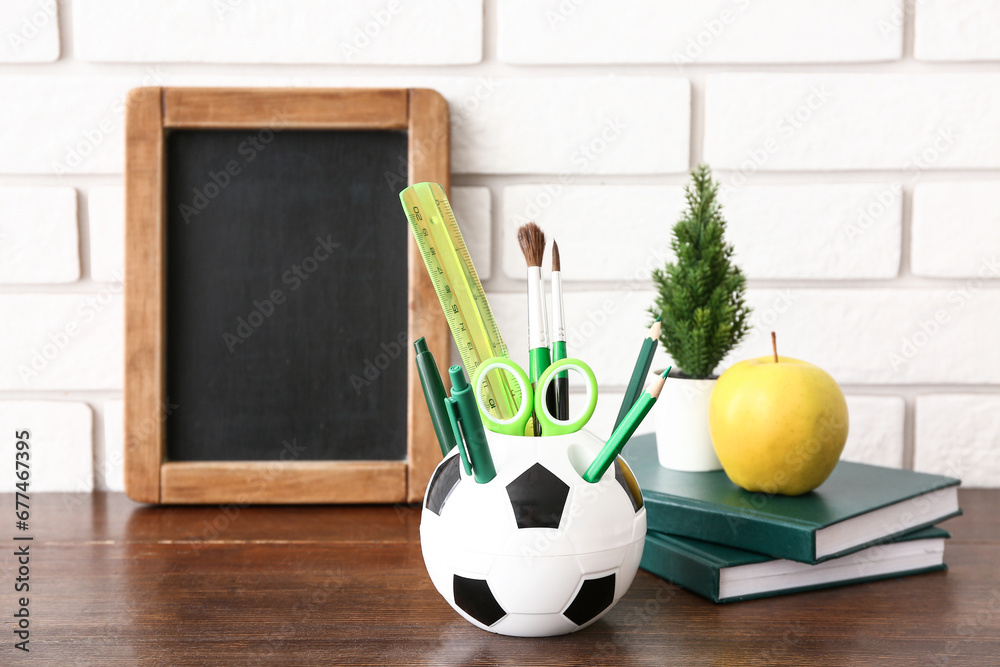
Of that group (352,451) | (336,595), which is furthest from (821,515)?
(352,451)

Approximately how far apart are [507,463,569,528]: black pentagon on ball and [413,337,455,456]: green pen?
0.22 ft

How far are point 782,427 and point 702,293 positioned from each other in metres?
0.15

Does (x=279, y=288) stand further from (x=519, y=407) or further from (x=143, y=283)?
(x=519, y=407)

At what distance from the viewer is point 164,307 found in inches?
31.0

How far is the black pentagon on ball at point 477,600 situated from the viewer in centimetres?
46

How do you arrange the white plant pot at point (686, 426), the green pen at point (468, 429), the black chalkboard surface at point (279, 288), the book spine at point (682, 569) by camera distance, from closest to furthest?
the green pen at point (468, 429)
the book spine at point (682, 569)
the white plant pot at point (686, 426)
the black chalkboard surface at point (279, 288)

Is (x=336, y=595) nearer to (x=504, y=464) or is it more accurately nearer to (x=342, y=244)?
(x=504, y=464)

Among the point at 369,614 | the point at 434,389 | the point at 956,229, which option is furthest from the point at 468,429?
the point at 956,229

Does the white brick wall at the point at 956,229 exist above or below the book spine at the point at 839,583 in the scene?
above

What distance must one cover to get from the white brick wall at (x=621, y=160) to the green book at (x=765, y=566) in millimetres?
270

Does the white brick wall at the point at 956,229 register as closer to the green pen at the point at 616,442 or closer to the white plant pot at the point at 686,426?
the white plant pot at the point at 686,426

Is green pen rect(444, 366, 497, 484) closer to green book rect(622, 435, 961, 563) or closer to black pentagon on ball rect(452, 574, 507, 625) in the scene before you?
black pentagon on ball rect(452, 574, 507, 625)

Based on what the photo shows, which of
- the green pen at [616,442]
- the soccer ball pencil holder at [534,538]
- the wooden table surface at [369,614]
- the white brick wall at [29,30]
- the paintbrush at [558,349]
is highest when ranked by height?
the white brick wall at [29,30]

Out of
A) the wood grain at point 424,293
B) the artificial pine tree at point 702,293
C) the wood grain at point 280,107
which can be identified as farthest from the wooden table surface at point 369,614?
the wood grain at point 280,107
